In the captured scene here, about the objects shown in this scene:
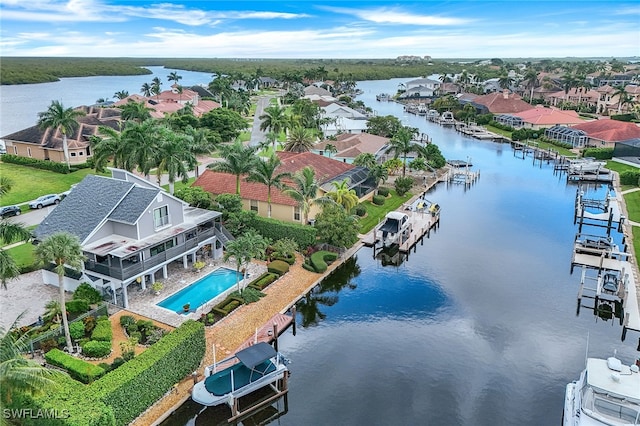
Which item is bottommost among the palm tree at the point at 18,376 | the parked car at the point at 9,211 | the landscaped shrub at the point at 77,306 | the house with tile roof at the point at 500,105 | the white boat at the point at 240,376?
the white boat at the point at 240,376

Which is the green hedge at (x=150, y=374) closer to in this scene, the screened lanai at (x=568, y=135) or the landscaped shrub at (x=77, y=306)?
the landscaped shrub at (x=77, y=306)

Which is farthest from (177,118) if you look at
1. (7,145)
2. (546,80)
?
(546,80)

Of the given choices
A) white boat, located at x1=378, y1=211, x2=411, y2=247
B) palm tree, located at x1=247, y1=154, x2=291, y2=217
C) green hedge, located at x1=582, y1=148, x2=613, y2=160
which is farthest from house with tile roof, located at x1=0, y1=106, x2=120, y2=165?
green hedge, located at x1=582, y1=148, x2=613, y2=160

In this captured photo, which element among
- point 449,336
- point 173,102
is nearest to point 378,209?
point 449,336

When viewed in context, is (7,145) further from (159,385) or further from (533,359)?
(533,359)

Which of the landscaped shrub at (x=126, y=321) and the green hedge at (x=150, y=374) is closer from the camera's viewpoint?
the green hedge at (x=150, y=374)

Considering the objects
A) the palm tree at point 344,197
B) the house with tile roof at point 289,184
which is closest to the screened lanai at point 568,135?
the house with tile roof at point 289,184

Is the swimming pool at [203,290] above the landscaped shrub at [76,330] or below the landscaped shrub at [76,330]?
below

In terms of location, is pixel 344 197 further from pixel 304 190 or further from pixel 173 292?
pixel 173 292
